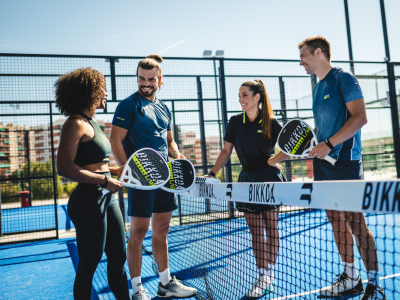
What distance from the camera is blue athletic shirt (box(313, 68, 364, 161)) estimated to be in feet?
8.04

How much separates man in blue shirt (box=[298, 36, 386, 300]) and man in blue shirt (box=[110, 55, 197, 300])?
132 cm

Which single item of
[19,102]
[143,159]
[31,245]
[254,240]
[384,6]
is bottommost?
[31,245]

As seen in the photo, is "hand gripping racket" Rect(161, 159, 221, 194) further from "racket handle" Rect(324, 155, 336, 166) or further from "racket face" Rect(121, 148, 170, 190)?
"racket handle" Rect(324, 155, 336, 166)

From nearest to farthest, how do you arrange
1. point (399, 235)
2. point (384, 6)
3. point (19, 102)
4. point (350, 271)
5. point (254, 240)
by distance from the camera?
point (350, 271) < point (254, 240) < point (399, 235) < point (19, 102) < point (384, 6)

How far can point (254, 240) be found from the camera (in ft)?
9.59

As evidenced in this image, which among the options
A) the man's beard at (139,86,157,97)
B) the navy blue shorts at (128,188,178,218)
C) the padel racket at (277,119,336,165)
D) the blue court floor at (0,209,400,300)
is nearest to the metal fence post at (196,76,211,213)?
the blue court floor at (0,209,400,300)

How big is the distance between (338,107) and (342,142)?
0.99 feet

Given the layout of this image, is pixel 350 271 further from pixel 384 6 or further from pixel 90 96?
pixel 384 6

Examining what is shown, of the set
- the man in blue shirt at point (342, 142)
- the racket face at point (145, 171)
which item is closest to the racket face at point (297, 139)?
the man in blue shirt at point (342, 142)

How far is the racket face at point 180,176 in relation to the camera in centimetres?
261

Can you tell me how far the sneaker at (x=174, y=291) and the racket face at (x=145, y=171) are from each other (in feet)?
3.69

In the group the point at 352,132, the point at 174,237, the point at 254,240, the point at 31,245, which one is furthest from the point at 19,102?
the point at 352,132

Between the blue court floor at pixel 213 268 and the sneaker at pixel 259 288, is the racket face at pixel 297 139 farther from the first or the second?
the sneaker at pixel 259 288

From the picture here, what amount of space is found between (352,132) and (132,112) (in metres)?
1.77
